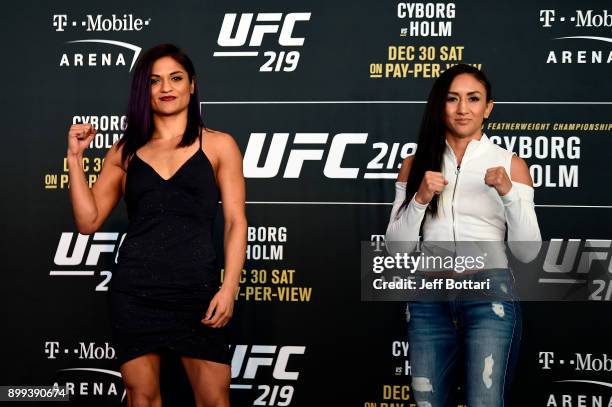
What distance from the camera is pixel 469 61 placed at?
381 cm

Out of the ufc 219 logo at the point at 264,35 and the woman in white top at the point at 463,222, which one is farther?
the ufc 219 logo at the point at 264,35

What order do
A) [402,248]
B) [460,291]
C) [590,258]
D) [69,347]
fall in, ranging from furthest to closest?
1. [69,347]
2. [590,258]
3. [402,248]
4. [460,291]

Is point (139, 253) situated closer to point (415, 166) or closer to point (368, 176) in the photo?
point (415, 166)

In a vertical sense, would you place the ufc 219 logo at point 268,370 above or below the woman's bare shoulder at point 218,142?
below

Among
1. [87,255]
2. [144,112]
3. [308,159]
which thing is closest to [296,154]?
[308,159]

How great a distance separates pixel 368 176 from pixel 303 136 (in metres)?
0.36

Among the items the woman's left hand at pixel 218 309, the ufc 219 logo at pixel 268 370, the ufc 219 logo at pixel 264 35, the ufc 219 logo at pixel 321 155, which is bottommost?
the ufc 219 logo at pixel 268 370

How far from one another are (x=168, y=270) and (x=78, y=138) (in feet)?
1.75

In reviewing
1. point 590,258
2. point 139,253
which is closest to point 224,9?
point 139,253

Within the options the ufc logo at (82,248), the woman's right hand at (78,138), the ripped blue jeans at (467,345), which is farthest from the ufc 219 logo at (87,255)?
the ripped blue jeans at (467,345)

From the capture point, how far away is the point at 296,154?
12.7 ft

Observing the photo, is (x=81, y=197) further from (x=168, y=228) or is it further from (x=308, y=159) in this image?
(x=308, y=159)

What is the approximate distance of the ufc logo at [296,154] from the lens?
3.82 metres

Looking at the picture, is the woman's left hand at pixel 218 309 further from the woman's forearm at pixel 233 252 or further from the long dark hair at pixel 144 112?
the long dark hair at pixel 144 112
